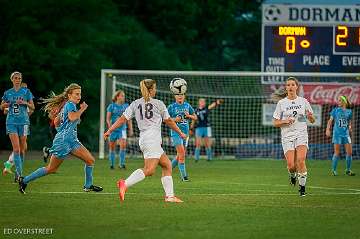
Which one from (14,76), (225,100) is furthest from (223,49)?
(14,76)

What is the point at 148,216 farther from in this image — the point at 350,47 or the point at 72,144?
the point at 350,47

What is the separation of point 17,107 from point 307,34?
40.1 ft

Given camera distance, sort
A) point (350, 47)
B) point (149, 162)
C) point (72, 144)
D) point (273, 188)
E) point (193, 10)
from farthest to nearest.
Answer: point (193, 10) → point (350, 47) → point (273, 188) → point (72, 144) → point (149, 162)

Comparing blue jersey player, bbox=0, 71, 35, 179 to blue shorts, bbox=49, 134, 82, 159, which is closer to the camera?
blue shorts, bbox=49, 134, 82, 159

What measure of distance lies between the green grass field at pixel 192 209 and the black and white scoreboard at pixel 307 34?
28.5 ft

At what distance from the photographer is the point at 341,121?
2567cm

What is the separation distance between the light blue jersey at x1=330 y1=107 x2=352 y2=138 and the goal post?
5.22 m

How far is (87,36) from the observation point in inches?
1743

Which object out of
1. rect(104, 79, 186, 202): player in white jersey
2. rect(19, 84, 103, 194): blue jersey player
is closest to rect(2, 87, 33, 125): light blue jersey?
rect(19, 84, 103, 194): blue jersey player

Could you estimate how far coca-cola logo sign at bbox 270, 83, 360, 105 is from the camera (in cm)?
3466

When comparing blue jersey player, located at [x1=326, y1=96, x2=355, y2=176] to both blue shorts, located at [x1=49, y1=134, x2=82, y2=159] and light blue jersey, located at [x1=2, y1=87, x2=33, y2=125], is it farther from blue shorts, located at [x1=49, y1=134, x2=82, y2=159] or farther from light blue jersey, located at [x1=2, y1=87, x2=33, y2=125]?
blue shorts, located at [x1=49, y1=134, x2=82, y2=159]

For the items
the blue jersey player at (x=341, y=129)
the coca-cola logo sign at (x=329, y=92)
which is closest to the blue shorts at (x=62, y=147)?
the blue jersey player at (x=341, y=129)

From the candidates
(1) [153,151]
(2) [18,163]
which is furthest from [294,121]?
(2) [18,163]

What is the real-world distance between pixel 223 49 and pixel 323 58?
3236 cm
